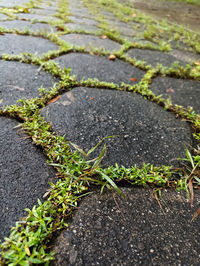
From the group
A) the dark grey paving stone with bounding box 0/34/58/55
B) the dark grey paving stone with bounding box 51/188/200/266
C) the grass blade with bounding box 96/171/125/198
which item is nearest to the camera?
the dark grey paving stone with bounding box 51/188/200/266

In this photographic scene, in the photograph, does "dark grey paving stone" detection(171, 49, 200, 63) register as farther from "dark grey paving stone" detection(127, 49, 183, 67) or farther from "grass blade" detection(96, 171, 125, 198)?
"grass blade" detection(96, 171, 125, 198)

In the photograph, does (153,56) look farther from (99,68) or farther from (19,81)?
(19,81)

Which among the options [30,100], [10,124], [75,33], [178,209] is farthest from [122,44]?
[178,209]

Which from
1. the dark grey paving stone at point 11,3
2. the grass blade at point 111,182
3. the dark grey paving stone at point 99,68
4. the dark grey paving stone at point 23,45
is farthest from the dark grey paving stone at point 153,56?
the dark grey paving stone at point 11,3

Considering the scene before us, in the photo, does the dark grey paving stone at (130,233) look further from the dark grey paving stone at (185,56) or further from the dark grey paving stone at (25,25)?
the dark grey paving stone at (25,25)

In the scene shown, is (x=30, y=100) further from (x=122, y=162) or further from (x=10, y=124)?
(x=122, y=162)

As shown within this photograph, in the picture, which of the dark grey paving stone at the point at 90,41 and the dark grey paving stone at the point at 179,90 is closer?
the dark grey paving stone at the point at 179,90

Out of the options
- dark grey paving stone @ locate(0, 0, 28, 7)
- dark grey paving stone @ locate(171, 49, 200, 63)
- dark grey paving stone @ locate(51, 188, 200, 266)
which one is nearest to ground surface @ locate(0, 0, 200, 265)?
dark grey paving stone @ locate(51, 188, 200, 266)
